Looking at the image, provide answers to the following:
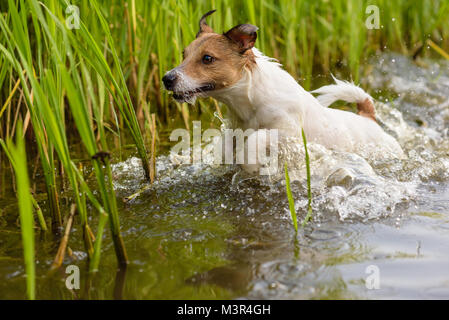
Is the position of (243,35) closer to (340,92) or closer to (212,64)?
(212,64)

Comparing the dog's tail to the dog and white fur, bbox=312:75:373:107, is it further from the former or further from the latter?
the dog

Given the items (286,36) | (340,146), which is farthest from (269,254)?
(286,36)

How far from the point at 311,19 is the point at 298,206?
3.58 meters

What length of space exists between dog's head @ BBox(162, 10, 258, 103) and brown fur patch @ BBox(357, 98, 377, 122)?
1298 millimetres

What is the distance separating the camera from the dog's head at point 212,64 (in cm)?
324

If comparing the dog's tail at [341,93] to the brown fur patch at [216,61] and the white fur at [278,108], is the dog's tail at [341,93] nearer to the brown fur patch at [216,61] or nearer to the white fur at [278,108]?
the white fur at [278,108]

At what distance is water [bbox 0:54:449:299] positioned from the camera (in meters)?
2.21

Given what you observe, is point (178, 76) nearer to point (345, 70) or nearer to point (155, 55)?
point (155, 55)

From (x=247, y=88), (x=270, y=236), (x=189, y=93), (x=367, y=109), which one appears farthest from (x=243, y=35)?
(x=367, y=109)

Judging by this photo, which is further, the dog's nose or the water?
the dog's nose

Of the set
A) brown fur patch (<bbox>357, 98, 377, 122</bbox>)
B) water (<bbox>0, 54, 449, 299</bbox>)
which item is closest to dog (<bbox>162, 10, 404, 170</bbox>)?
water (<bbox>0, 54, 449, 299</bbox>)

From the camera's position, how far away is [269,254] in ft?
8.06

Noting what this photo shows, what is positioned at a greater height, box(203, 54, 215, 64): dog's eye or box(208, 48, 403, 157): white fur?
box(203, 54, 215, 64): dog's eye

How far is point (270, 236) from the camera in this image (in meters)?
2.66
